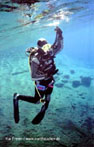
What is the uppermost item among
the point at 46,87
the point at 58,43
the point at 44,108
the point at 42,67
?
the point at 58,43

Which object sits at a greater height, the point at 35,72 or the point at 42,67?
the point at 42,67

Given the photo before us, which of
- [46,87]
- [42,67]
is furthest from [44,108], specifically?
[42,67]

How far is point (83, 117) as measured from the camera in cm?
1029

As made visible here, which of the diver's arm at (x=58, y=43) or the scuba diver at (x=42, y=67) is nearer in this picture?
the scuba diver at (x=42, y=67)

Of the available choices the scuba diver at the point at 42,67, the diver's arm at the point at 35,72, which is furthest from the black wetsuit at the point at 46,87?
the diver's arm at the point at 35,72

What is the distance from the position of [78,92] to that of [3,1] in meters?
9.63

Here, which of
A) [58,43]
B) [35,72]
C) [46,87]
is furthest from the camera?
[58,43]

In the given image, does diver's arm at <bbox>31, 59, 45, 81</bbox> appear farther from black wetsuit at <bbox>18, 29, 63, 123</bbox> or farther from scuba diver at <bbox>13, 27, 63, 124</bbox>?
black wetsuit at <bbox>18, 29, 63, 123</bbox>

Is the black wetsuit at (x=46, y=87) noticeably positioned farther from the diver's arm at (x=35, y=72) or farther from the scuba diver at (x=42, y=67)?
the diver's arm at (x=35, y=72)

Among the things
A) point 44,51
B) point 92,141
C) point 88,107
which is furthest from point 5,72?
point 44,51

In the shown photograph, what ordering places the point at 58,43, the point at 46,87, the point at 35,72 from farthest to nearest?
the point at 58,43 → the point at 46,87 → the point at 35,72

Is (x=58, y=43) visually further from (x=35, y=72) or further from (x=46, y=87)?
(x=46, y=87)

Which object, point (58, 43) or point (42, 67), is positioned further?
point (58, 43)

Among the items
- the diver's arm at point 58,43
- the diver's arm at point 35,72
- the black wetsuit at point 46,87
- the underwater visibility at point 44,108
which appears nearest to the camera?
the diver's arm at point 35,72
